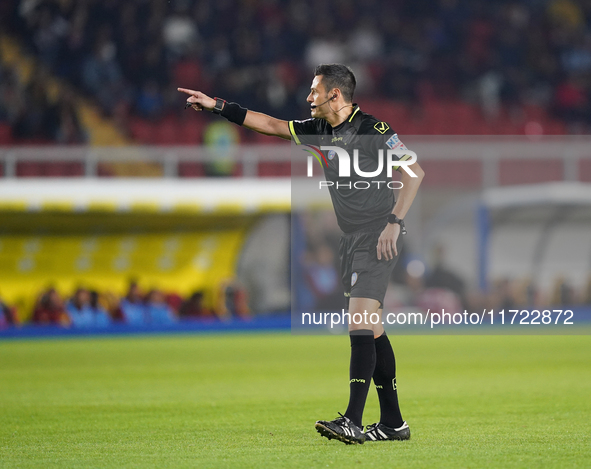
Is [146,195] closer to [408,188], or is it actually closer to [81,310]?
[81,310]

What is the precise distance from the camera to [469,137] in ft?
65.4

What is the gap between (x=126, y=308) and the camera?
16.1 meters

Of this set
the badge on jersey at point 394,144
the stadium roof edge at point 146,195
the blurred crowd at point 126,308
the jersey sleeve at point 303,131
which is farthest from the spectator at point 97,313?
the badge on jersey at point 394,144

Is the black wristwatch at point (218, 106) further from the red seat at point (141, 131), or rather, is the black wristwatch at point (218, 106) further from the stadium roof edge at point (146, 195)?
the red seat at point (141, 131)

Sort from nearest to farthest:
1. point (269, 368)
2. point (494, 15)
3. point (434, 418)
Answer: point (434, 418), point (269, 368), point (494, 15)

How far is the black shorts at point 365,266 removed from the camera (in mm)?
5156

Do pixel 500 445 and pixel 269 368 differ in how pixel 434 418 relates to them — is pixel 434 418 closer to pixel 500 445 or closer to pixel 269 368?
pixel 500 445

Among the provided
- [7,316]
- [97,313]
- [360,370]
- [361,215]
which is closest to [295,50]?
[97,313]

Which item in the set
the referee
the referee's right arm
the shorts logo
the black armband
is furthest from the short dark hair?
the black armband

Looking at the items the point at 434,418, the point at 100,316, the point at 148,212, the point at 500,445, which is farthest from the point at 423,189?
the point at 500,445

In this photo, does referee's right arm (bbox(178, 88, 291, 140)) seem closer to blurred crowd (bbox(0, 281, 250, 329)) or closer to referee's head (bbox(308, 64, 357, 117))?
referee's head (bbox(308, 64, 357, 117))

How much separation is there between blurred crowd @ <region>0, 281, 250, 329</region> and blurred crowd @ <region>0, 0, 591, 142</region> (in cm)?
407

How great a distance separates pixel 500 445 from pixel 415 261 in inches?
491

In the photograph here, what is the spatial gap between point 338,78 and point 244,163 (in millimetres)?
11652
